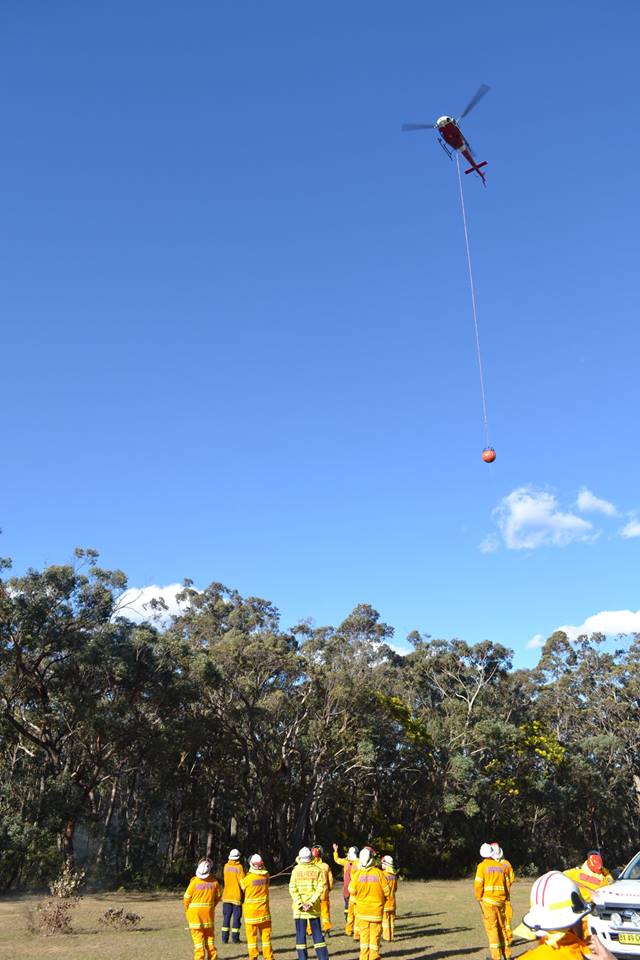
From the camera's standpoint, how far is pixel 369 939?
10031mm

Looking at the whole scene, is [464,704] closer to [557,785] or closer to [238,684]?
[557,785]

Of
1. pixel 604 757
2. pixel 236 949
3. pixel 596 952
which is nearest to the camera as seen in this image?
pixel 596 952

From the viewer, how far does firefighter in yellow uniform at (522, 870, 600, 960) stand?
338cm

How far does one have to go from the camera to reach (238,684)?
3212cm

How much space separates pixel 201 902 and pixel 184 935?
23.5ft

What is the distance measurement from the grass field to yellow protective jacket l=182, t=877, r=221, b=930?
306 cm

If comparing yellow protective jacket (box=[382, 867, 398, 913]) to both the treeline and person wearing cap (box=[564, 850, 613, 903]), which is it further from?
the treeline

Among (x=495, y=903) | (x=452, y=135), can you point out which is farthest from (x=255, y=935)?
(x=452, y=135)

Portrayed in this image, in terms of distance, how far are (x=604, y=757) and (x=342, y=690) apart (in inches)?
1092

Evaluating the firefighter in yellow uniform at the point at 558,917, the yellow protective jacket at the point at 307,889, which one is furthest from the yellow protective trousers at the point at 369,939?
the firefighter in yellow uniform at the point at 558,917

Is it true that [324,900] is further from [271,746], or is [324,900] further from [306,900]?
[271,746]

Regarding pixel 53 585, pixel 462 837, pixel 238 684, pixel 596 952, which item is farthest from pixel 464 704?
pixel 596 952

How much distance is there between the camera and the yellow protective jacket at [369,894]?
33.5 feet

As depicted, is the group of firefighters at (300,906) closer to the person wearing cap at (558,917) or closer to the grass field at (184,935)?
the grass field at (184,935)
